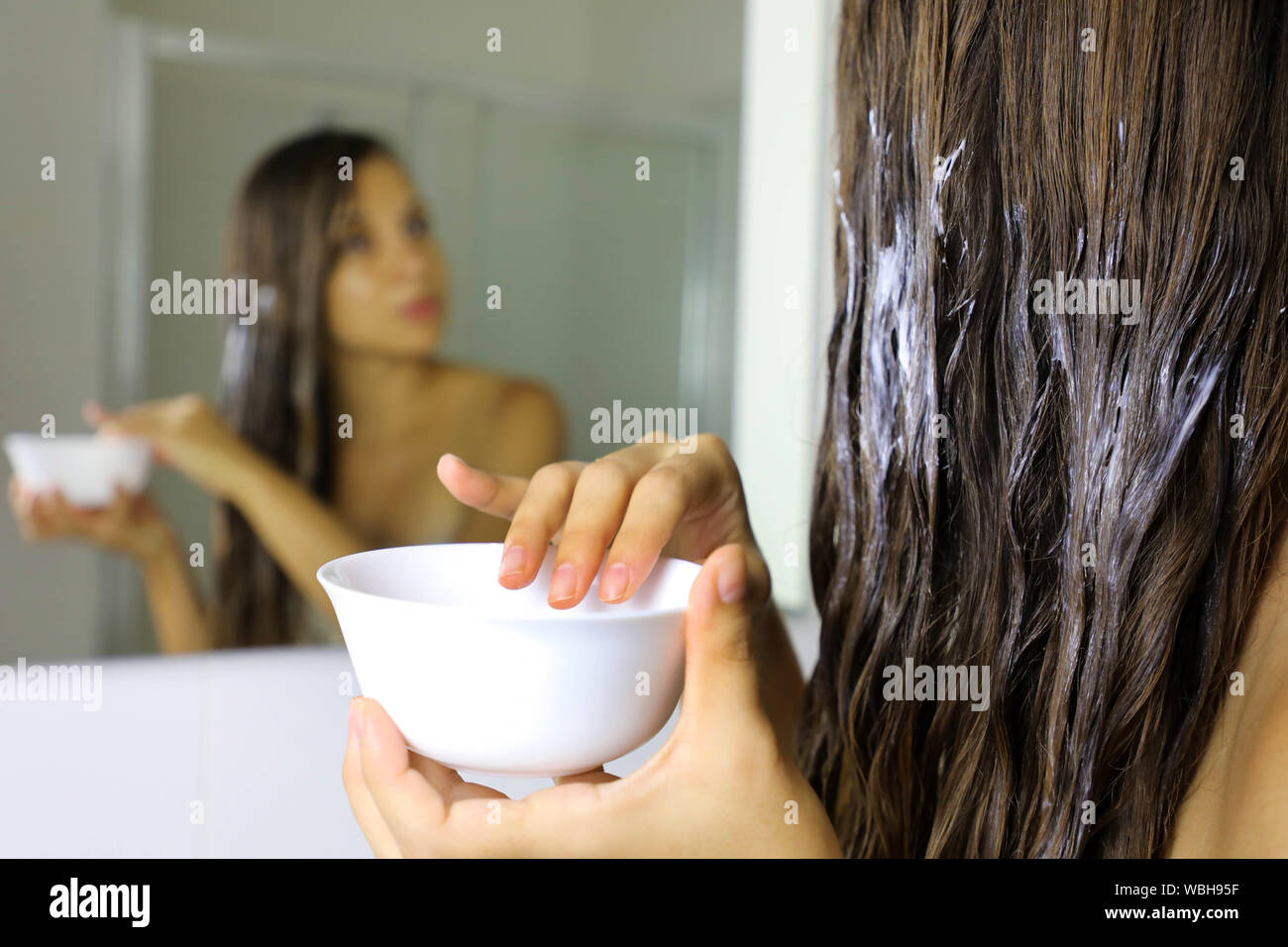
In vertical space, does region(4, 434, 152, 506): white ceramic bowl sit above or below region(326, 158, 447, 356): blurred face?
below

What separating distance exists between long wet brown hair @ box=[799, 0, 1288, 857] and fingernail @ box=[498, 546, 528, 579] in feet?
0.80

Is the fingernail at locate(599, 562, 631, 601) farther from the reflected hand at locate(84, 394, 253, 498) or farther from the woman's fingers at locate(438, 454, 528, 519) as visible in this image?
the reflected hand at locate(84, 394, 253, 498)

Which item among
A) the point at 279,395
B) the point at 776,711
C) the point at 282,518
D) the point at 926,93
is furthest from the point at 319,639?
the point at 926,93

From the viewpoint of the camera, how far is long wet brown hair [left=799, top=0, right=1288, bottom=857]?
1.43 ft

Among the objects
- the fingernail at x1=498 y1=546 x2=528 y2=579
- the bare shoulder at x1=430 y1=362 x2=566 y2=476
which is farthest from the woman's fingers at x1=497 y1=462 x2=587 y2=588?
the bare shoulder at x1=430 y1=362 x2=566 y2=476

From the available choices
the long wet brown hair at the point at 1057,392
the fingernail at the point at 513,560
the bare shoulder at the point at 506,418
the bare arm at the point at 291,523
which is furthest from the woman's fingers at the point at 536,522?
the bare shoulder at the point at 506,418

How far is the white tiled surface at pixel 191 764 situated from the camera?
1.75ft

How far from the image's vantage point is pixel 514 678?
287 mm

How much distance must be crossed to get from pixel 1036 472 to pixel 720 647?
0.84ft

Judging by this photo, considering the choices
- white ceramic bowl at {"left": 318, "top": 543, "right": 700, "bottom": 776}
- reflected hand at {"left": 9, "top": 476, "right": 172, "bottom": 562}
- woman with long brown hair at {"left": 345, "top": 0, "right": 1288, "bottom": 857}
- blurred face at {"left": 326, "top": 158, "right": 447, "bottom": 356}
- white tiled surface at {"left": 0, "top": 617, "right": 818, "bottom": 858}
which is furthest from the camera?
blurred face at {"left": 326, "top": 158, "right": 447, "bottom": 356}

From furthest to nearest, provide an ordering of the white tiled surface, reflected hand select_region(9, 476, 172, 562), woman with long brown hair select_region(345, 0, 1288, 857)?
reflected hand select_region(9, 476, 172, 562) < the white tiled surface < woman with long brown hair select_region(345, 0, 1288, 857)

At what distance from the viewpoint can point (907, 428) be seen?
52cm

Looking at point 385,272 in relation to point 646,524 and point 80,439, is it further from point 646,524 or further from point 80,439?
point 646,524

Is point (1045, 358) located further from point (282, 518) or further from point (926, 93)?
point (282, 518)
